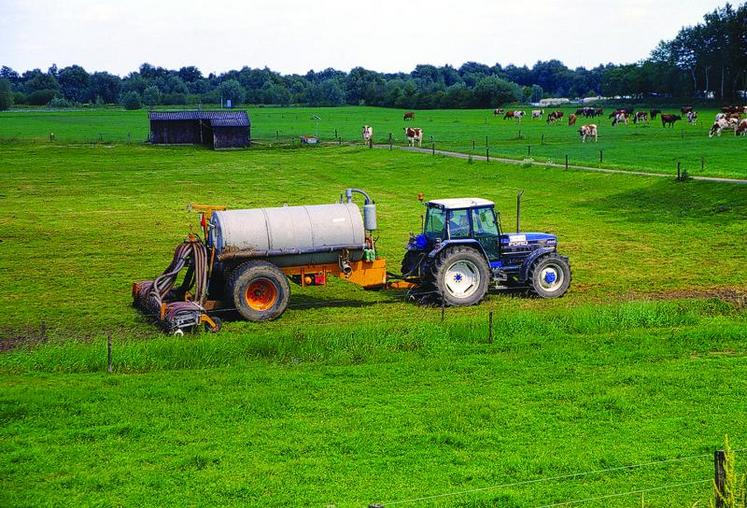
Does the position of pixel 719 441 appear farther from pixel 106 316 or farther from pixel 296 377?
pixel 106 316

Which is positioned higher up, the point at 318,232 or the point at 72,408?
the point at 318,232

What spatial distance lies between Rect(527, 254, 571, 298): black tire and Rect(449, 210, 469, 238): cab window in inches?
79.4

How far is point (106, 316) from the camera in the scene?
22.9m

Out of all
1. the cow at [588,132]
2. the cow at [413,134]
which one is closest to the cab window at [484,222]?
the cow at [588,132]

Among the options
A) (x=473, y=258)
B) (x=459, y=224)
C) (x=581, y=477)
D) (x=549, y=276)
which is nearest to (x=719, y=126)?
(x=549, y=276)

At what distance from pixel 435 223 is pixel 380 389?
8.04 meters

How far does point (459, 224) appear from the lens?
23.2 metres

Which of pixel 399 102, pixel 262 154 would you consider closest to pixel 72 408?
pixel 262 154

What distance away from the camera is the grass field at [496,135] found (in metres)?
53.1

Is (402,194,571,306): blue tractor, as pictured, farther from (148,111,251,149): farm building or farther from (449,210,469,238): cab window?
(148,111,251,149): farm building

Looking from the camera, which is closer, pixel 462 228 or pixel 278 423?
pixel 278 423

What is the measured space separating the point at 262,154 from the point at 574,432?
5914 cm

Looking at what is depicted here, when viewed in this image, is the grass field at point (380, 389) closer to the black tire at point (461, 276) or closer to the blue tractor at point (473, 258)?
the black tire at point (461, 276)

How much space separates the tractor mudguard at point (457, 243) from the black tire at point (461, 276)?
0.40ft
